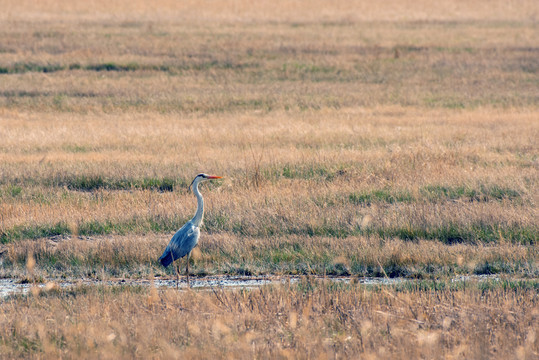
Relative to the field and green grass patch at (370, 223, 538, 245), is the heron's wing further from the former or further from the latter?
green grass patch at (370, 223, 538, 245)

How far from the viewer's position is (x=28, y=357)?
5680mm

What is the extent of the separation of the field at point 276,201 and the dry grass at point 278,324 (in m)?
0.03

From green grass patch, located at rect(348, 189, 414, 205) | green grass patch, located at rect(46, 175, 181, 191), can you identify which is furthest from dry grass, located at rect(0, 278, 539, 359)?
green grass patch, located at rect(46, 175, 181, 191)

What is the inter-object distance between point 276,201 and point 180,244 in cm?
331

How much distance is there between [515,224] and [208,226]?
432 cm

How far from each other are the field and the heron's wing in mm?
439

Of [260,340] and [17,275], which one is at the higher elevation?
[260,340]

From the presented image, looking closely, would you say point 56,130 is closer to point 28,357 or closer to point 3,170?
point 3,170

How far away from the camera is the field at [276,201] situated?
6.01 meters

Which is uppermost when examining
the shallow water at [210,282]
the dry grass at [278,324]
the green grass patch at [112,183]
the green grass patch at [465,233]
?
the dry grass at [278,324]

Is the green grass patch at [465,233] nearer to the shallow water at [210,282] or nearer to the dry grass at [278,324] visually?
the shallow water at [210,282]

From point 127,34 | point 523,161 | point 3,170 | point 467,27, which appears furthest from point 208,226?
point 467,27

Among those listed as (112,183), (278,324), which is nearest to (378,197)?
(112,183)

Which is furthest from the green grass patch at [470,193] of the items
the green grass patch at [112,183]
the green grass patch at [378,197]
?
the green grass patch at [112,183]
